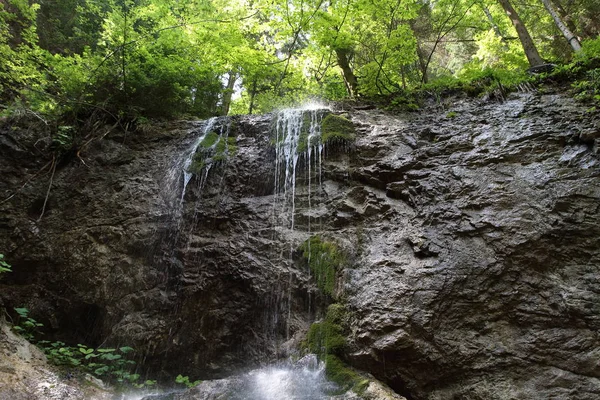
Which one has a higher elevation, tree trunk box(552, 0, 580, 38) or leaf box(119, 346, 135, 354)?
tree trunk box(552, 0, 580, 38)

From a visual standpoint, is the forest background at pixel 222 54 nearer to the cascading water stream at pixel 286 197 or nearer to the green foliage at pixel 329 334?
the cascading water stream at pixel 286 197

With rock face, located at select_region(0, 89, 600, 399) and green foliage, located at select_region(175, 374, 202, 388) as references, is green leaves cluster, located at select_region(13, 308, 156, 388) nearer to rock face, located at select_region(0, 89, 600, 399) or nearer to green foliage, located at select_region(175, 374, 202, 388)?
rock face, located at select_region(0, 89, 600, 399)

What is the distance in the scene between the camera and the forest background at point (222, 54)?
27.2 ft

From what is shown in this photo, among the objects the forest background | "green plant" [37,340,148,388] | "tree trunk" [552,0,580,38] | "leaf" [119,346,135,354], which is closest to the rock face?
"leaf" [119,346,135,354]

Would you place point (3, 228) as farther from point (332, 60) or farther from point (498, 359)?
point (332, 60)

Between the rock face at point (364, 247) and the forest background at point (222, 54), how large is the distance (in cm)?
107

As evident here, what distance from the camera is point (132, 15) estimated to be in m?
9.43

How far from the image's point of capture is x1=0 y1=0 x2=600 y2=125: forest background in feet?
27.2

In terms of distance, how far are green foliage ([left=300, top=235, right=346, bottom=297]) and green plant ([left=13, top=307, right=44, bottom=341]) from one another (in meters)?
4.42

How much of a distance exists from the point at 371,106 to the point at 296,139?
2.25 m

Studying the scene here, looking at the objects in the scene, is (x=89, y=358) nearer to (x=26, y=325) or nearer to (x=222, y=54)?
(x=26, y=325)

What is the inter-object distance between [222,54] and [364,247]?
Answer: 7.13 meters

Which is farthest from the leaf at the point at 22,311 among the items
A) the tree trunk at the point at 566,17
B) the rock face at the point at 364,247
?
the tree trunk at the point at 566,17

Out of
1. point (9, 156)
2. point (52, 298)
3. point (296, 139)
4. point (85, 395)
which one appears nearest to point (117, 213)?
point (52, 298)
